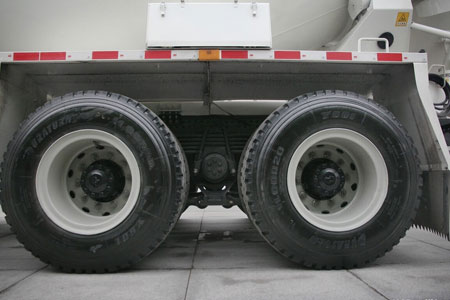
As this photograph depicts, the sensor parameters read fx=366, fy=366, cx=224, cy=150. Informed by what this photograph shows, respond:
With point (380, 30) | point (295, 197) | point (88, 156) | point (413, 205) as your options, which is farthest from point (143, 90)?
point (413, 205)

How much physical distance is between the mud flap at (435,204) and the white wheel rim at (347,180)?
1.51 ft

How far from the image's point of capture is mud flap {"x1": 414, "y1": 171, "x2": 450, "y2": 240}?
2.76 meters

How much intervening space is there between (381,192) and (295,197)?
26.3 inches

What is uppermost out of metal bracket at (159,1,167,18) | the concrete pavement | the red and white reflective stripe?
metal bracket at (159,1,167,18)

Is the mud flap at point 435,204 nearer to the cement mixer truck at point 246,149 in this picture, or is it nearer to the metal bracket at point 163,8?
the cement mixer truck at point 246,149

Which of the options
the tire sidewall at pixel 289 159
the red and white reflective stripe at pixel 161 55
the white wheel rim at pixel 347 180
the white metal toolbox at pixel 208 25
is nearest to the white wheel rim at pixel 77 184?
the red and white reflective stripe at pixel 161 55

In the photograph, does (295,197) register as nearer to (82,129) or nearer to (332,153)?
(332,153)

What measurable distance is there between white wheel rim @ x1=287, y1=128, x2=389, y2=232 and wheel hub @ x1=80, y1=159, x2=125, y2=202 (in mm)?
1353

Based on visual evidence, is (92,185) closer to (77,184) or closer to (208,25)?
(77,184)

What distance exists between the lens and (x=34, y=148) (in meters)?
2.67

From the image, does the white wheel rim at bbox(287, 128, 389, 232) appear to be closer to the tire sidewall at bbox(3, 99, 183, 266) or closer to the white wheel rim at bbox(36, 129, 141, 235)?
the tire sidewall at bbox(3, 99, 183, 266)

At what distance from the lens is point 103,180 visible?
2.82 meters

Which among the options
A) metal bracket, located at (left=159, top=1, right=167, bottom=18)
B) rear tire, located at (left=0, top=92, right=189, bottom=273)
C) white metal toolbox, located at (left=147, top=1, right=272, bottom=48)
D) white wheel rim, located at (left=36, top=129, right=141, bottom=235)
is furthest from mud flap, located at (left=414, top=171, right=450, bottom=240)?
metal bracket, located at (left=159, top=1, right=167, bottom=18)

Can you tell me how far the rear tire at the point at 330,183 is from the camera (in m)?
2.65
